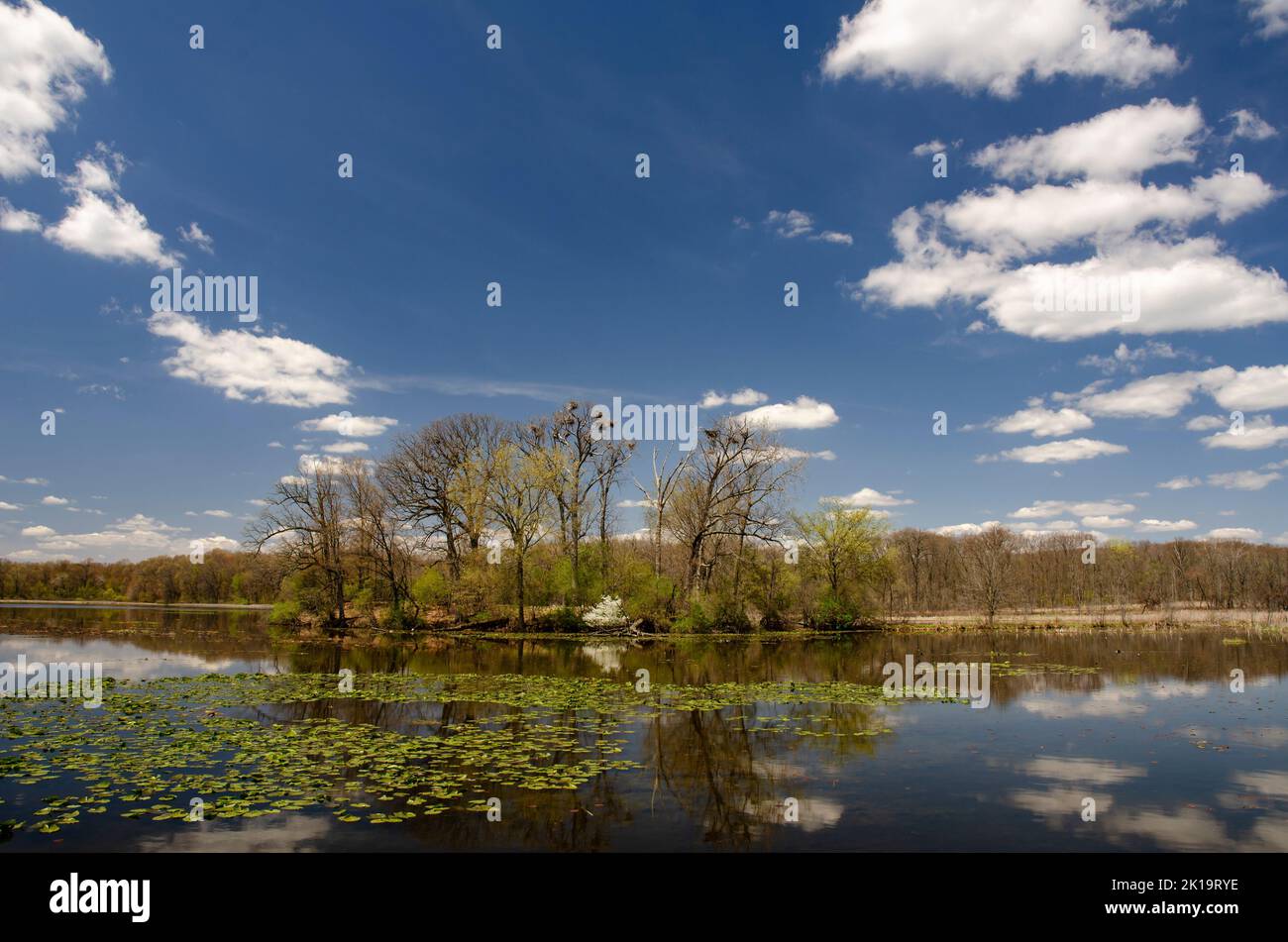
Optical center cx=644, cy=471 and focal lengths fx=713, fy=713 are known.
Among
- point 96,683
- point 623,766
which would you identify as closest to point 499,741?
point 623,766

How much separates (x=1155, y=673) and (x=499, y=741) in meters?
24.2

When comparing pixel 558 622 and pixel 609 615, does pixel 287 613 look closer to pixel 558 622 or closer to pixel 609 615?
pixel 558 622

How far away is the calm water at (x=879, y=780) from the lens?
28.2ft

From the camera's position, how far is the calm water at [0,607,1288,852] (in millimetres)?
8586

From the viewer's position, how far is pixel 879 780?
37.3 ft

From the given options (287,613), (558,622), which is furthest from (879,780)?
(287,613)
